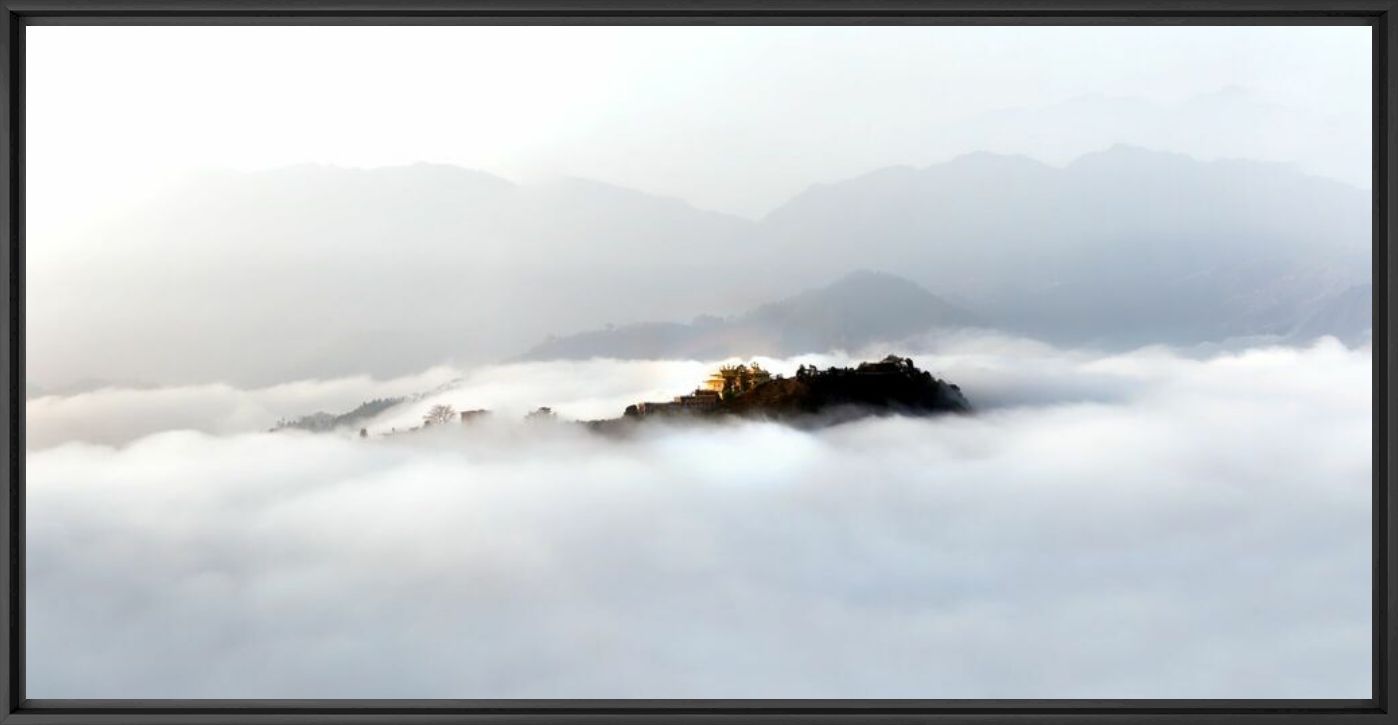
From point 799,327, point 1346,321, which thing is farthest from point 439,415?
point 1346,321

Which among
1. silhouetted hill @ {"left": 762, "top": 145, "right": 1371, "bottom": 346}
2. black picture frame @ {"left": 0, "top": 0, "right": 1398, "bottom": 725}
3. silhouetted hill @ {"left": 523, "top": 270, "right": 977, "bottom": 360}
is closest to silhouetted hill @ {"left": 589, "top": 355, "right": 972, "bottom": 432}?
silhouetted hill @ {"left": 523, "top": 270, "right": 977, "bottom": 360}

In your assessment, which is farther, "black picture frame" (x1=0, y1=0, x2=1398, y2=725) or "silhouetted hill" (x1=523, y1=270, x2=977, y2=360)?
"silhouetted hill" (x1=523, y1=270, x2=977, y2=360)

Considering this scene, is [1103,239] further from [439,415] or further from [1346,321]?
[439,415]

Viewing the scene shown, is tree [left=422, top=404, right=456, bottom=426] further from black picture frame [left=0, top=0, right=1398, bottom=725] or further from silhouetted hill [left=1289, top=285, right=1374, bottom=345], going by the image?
silhouetted hill [left=1289, top=285, right=1374, bottom=345]

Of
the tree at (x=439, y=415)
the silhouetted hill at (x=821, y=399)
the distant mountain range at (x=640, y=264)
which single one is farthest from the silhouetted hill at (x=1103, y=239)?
the tree at (x=439, y=415)

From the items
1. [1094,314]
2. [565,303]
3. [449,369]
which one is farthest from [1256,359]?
[449,369]
